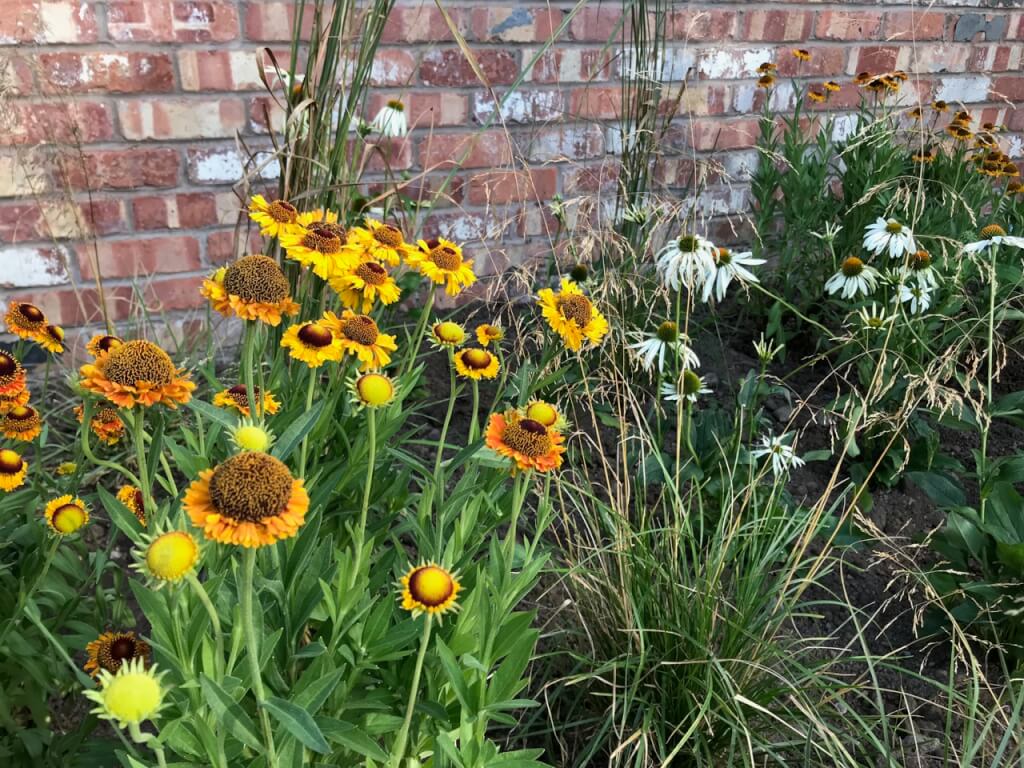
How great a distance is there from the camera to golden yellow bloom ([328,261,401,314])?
1.10 m

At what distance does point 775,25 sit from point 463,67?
3.87 feet

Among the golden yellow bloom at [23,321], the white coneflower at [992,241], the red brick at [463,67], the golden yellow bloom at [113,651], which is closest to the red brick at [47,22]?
the red brick at [463,67]

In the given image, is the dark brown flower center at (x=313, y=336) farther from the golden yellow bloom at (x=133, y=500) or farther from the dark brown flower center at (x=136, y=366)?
the golden yellow bloom at (x=133, y=500)

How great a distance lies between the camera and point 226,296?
940mm

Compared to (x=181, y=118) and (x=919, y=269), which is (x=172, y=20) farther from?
(x=919, y=269)

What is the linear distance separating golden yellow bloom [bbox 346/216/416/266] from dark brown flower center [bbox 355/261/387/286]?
1 centimetres

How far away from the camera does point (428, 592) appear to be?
0.78 metres

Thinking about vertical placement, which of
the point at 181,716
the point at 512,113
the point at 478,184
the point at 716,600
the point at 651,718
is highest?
the point at 512,113

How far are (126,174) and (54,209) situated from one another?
0.63ft

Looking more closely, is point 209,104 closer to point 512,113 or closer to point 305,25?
point 305,25

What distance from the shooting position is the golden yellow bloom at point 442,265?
1196mm

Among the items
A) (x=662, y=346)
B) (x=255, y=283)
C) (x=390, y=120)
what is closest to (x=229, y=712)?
(x=255, y=283)

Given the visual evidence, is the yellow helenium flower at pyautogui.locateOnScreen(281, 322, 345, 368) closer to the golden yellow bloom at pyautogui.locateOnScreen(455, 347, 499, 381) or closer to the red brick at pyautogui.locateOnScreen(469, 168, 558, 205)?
the golden yellow bloom at pyautogui.locateOnScreen(455, 347, 499, 381)

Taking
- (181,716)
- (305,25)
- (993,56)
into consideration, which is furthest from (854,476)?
(993,56)
